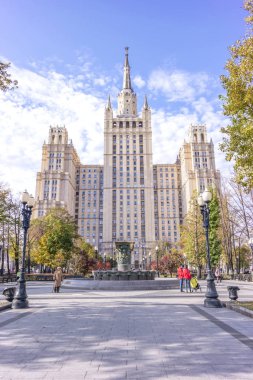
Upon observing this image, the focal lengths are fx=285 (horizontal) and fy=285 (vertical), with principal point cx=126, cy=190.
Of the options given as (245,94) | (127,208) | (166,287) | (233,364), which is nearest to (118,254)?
(166,287)

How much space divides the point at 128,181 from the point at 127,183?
102 centimetres

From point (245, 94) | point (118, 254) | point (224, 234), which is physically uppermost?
point (245, 94)

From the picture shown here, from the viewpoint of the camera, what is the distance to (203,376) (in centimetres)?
430

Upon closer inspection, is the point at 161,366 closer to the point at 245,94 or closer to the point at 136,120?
the point at 245,94

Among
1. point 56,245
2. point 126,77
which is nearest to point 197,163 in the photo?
point 126,77

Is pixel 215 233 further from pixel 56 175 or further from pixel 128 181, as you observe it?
pixel 56 175

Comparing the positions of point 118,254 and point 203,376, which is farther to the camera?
point 118,254

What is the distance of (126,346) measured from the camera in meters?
5.94

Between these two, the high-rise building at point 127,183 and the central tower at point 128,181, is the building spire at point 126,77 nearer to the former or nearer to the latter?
the high-rise building at point 127,183

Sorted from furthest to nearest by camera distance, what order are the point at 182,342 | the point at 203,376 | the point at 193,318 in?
the point at 193,318, the point at 182,342, the point at 203,376

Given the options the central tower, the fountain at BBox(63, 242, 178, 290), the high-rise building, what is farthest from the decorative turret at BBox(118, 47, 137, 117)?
the fountain at BBox(63, 242, 178, 290)

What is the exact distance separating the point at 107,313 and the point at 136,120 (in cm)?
11631

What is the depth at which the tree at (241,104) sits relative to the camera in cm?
1107

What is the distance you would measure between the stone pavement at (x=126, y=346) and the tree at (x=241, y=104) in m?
6.43
